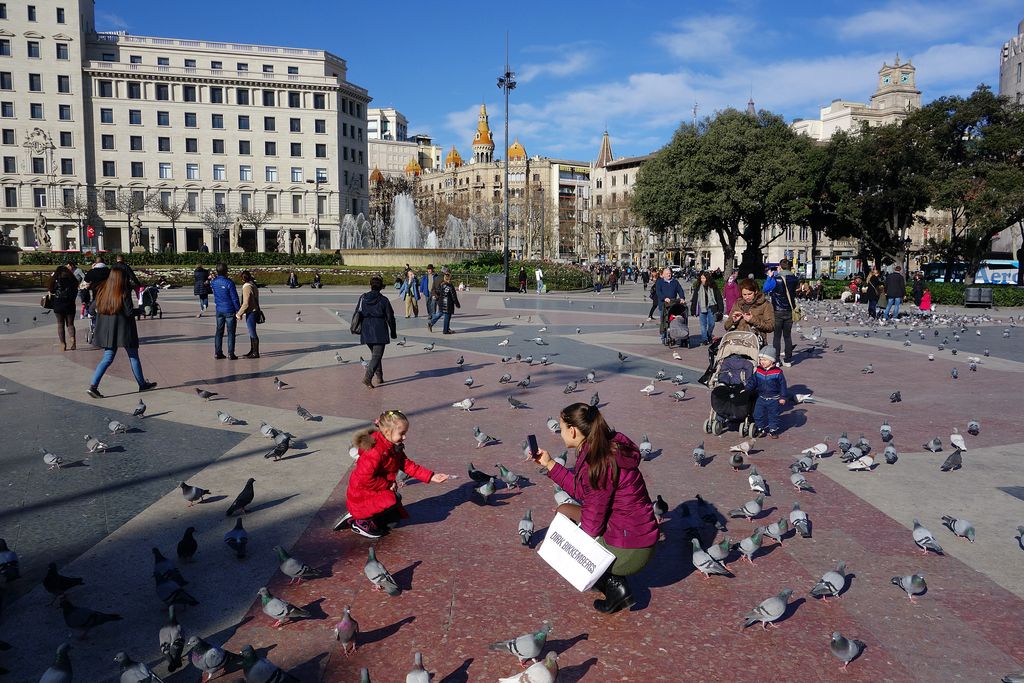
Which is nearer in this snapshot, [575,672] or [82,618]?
[575,672]

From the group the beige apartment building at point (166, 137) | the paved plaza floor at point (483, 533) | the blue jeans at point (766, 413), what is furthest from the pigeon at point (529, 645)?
the beige apartment building at point (166, 137)

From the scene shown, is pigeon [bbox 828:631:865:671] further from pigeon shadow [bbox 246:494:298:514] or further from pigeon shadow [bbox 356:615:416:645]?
pigeon shadow [bbox 246:494:298:514]

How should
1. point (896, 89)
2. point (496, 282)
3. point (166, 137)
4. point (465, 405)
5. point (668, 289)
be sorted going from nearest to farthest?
1. point (465, 405)
2. point (668, 289)
3. point (496, 282)
4. point (166, 137)
5. point (896, 89)

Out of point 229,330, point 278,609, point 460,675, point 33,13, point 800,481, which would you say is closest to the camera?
point 460,675

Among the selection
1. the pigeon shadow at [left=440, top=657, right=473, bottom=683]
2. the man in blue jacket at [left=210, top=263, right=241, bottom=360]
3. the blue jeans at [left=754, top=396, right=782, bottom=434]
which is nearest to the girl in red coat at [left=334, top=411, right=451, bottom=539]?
the pigeon shadow at [left=440, top=657, right=473, bottom=683]

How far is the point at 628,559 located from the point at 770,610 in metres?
0.79

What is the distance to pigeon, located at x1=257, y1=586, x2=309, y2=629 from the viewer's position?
150 inches

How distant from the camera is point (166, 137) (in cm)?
7406

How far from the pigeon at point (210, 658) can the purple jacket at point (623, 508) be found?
1906mm

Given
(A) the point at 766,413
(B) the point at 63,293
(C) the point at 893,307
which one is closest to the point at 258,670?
(A) the point at 766,413

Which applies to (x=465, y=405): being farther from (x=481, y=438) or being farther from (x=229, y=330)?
(x=229, y=330)

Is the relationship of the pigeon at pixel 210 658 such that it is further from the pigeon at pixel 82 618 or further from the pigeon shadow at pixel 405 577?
the pigeon shadow at pixel 405 577

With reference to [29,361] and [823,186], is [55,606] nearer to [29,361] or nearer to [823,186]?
[29,361]

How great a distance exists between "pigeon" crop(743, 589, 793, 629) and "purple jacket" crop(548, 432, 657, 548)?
648 mm
